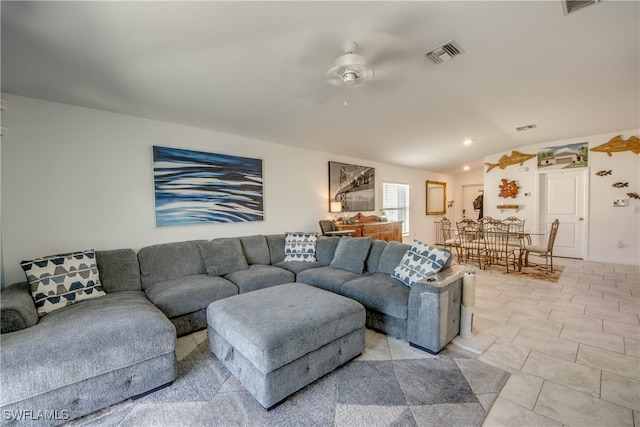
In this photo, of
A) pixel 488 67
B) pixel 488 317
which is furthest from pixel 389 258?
pixel 488 67

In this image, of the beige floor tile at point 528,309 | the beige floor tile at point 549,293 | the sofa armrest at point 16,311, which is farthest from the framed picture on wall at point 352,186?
the sofa armrest at point 16,311

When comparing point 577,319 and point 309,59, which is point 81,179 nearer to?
point 309,59

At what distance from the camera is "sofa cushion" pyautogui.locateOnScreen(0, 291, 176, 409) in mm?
1421

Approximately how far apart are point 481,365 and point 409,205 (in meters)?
5.78

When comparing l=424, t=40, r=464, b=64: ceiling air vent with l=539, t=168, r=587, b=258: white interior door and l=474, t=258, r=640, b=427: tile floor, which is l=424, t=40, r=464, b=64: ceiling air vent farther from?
l=539, t=168, r=587, b=258: white interior door

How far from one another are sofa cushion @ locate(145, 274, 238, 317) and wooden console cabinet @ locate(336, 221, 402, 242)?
2.81 m

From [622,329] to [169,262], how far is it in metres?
4.80

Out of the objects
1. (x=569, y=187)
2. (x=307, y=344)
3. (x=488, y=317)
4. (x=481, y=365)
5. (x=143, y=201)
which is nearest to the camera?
(x=307, y=344)

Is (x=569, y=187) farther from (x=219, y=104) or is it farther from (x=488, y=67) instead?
(x=219, y=104)

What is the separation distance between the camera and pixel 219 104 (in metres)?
2.98

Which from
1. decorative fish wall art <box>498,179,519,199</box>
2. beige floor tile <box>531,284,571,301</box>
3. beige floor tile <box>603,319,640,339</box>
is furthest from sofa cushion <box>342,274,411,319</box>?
decorative fish wall art <box>498,179,519,199</box>

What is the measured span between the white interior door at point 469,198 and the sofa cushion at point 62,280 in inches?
395

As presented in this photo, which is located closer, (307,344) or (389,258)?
(307,344)

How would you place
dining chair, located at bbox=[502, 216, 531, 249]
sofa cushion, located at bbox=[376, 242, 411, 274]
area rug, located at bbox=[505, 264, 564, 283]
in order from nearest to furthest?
sofa cushion, located at bbox=[376, 242, 411, 274], area rug, located at bbox=[505, 264, 564, 283], dining chair, located at bbox=[502, 216, 531, 249]
